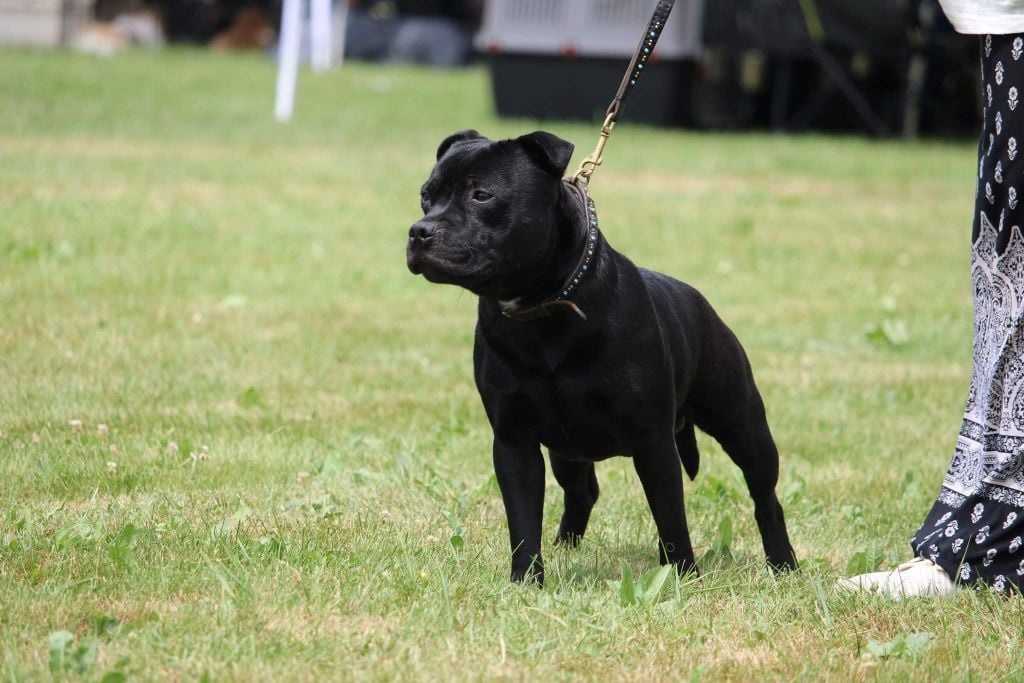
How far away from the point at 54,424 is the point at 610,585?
8.30 feet

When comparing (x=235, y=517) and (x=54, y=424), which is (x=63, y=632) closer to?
(x=235, y=517)

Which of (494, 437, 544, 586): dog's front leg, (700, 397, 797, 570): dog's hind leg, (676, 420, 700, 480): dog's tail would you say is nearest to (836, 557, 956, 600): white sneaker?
(700, 397, 797, 570): dog's hind leg

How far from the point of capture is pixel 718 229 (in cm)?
1035

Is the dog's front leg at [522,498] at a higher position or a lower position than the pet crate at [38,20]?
lower

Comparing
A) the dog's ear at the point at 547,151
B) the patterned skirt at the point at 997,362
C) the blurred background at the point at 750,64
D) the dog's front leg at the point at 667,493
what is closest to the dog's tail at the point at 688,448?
the dog's front leg at the point at 667,493

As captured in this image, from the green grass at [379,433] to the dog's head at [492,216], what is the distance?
78cm

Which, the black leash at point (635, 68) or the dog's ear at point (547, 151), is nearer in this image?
the dog's ear at point (547, 151)

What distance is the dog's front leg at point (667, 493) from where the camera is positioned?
347cm

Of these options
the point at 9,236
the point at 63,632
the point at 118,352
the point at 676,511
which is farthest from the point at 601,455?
the point at 9,236

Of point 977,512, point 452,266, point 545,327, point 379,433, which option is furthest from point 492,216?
point 379,433

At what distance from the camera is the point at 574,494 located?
409 cm

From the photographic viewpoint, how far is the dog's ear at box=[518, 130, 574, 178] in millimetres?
3416

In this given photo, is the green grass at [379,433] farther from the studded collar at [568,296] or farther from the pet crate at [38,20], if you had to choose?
the pet crate at [38,20]

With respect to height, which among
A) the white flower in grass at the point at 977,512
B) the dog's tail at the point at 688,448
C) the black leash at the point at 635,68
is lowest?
the dog's tail at the point at 688,448
